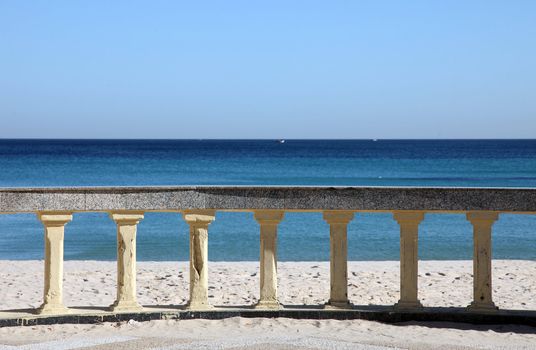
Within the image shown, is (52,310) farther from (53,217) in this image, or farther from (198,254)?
(198,254)

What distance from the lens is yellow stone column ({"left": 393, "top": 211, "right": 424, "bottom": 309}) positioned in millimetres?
7477

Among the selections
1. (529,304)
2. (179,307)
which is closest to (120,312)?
(179,307)

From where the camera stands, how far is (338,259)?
7547 millimetres

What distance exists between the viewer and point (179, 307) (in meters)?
7.65

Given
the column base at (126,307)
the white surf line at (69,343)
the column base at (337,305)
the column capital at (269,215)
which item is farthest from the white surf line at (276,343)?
the column capital at (269,215)

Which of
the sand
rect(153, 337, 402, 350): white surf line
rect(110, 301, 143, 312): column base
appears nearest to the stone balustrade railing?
rect(110, 301, 143, 312): column base

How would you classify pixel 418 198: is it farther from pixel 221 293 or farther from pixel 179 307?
pixel 221 293

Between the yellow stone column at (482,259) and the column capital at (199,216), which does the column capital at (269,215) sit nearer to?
the column capital at (199,216)

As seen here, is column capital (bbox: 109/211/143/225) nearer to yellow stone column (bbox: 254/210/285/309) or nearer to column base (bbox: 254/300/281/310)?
yellow stone column (bbox: 254/210/285/309)

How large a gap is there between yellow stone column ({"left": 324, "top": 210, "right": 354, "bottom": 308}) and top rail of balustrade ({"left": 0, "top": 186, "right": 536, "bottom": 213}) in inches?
5.4

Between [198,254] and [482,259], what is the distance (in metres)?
2.33

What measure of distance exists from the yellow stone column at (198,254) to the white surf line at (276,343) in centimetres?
91

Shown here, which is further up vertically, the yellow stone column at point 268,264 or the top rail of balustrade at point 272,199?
the top rail of balustrade at point 272,199

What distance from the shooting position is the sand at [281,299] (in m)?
6.62
